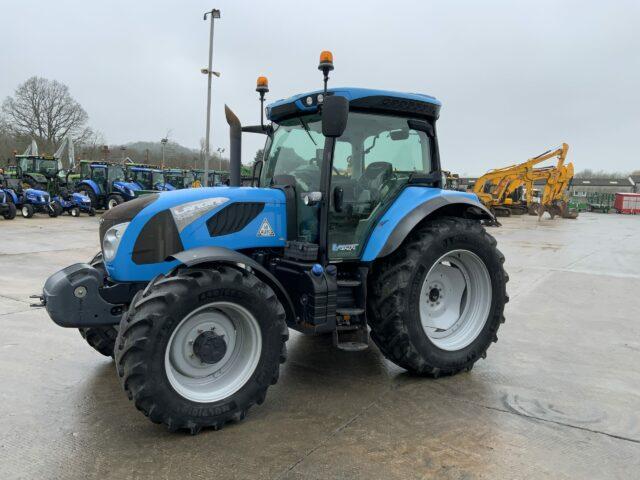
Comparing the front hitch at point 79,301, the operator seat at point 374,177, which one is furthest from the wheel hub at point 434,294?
the front hitch at point 79,301

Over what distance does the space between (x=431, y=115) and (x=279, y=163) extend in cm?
135

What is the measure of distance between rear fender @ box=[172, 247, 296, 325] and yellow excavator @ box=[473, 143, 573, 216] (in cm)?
2231

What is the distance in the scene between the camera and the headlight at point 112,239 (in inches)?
130

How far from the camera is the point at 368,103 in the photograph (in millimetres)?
3721

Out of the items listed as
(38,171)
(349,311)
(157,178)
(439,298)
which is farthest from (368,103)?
(157,178)

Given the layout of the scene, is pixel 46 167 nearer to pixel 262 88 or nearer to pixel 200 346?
pixel 262 88

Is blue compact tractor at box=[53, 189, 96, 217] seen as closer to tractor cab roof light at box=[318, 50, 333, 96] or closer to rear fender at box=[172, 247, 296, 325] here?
rear fender at box=[172, 247, 296, 325]

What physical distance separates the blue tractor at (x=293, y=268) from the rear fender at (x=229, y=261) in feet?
0.04

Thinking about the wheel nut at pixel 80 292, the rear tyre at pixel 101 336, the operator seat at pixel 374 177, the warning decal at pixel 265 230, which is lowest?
the rear tyre at pixel 101 336

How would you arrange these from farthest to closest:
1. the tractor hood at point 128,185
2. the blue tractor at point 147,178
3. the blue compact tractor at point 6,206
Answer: the blue tractor at point 147,178, the tractor hood at point 128,185, the blue compact tractor at point 6,206

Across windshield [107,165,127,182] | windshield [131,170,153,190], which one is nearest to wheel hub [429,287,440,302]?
windshield [107,165,127,182]

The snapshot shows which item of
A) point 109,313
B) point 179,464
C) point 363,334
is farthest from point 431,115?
point 179,464

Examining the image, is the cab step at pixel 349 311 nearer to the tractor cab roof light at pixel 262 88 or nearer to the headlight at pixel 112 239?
the headlight at pixel 112 239

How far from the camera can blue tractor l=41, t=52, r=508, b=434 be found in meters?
2.97
